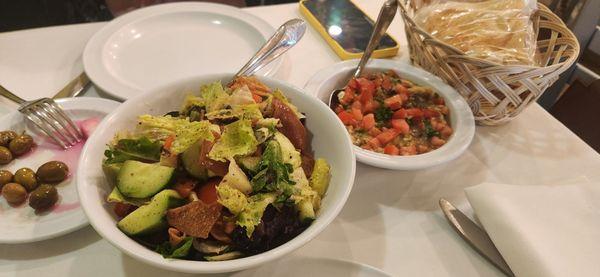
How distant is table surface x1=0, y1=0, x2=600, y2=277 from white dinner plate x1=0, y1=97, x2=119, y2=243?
0.05 meters

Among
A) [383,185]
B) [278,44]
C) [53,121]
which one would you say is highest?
[278,44]

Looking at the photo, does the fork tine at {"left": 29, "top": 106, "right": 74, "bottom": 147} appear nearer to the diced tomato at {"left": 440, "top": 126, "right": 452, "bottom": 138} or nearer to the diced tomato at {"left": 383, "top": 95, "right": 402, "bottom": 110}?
the diced tomato at {"left": 383, "top": 95, "right": 402, "bottom": 110}

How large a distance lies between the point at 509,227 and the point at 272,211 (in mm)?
476

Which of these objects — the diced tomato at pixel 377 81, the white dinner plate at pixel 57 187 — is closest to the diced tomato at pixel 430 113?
the diced tomato at pixel 377 81

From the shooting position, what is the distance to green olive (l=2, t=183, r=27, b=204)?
84cm

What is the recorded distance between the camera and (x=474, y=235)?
88 centimetres

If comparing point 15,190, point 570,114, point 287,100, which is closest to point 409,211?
point 287,100

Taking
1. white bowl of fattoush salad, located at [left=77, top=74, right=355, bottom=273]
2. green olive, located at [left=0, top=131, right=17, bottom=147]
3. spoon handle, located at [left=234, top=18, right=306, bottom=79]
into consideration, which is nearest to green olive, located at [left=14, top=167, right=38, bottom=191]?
green olive, located at [left=0, top=131, right=17, bottom=147]


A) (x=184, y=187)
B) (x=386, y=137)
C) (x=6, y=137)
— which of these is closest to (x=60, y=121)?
(x=6, y=137)

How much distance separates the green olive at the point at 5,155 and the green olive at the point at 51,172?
0.37ft

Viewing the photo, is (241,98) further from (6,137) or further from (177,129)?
(6,137)

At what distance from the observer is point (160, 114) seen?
899 millimetres

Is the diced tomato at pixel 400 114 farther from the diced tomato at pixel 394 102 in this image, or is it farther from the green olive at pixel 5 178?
the green olive at pixel 5 178

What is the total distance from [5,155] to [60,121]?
0.13 meters
